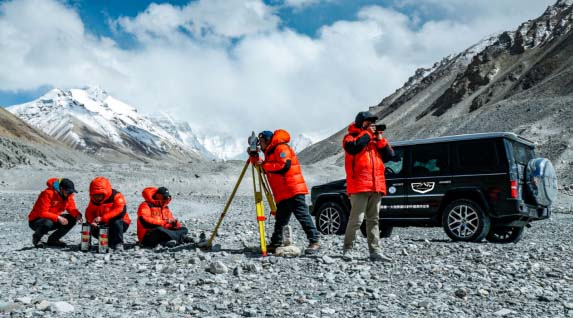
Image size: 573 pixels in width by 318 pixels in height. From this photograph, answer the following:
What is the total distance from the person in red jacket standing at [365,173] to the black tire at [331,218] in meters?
4.09

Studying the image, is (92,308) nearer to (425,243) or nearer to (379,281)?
(379,281)

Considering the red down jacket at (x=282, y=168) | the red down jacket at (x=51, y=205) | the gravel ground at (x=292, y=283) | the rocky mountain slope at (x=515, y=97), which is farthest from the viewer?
the rocky mountain slope at (x=515, y=97)

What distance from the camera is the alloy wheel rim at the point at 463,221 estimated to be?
11383 mm

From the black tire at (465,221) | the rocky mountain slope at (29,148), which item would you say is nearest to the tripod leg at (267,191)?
the black tire at (465,221)

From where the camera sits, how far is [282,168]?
9.16 metres

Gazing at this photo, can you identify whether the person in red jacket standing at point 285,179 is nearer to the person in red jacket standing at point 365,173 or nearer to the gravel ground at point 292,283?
the gravel ground at point 292,283

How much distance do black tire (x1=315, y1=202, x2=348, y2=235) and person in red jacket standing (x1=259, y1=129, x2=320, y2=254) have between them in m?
3.75

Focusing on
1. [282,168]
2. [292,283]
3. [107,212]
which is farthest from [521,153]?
[107,212]

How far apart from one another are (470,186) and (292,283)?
5.73 metres

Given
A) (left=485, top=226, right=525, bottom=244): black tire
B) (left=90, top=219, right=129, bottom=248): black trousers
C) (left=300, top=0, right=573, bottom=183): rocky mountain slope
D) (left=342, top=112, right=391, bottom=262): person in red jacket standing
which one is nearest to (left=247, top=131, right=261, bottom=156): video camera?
(left=342, top=112, right=391, bottom=262): person in red jacket standing

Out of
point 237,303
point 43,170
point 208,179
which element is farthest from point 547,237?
point 43,170

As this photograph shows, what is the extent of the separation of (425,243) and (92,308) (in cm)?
695

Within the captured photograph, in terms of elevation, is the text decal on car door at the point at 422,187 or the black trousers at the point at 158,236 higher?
the text decal on car door at the point at 422,187

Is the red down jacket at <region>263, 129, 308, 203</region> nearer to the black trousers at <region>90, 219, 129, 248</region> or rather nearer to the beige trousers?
the beige trousers
